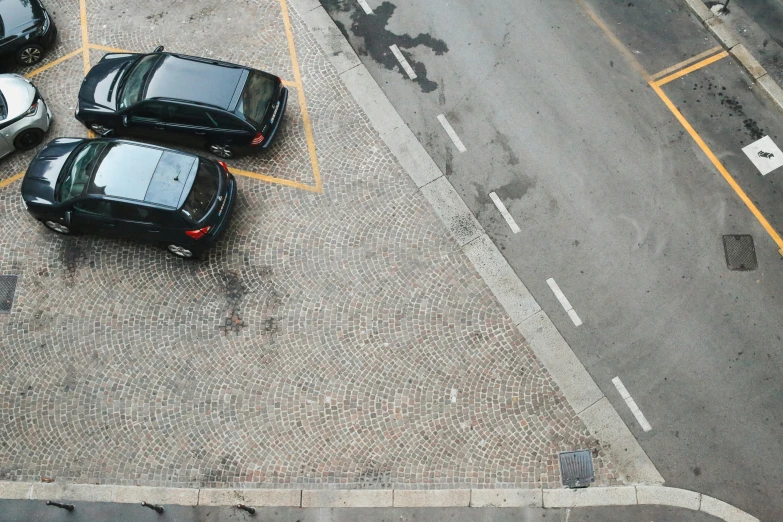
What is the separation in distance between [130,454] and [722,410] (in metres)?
10.3

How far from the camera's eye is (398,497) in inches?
438

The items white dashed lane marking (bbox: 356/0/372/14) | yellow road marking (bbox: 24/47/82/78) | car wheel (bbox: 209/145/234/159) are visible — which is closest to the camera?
car wheel (bbox: 209/145/234/159)

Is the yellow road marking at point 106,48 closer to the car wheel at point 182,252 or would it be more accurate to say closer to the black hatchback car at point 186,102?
the black hatchback car at point 186,102

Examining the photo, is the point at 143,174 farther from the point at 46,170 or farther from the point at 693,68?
the point at 693,68

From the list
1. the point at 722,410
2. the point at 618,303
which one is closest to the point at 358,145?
the point at 618,303

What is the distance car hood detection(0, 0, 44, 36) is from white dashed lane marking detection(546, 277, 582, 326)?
12465 mm

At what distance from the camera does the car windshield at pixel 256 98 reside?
43.1 ft

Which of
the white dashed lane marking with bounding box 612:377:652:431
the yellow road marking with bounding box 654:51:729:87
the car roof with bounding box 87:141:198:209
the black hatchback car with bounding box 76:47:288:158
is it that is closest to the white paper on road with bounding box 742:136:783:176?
the yellow road marking with bounding box 654:51:729:87

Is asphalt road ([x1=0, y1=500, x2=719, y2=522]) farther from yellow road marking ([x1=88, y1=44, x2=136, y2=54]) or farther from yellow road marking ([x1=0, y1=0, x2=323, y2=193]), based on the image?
yellow road marking ([x1=88, y1=44, x2=136, y2=54])

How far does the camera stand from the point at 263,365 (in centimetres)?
1205

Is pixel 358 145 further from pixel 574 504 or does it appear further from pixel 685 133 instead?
pixel 574 504

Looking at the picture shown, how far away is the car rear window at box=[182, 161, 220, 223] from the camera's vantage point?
1207 cm

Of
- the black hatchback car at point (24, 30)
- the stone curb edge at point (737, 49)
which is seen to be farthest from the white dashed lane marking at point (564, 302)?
the black hatchback car at point (24, 30)

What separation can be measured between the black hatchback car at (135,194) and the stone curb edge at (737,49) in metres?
11.4
